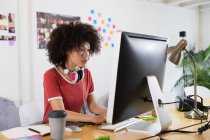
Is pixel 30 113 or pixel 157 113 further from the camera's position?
pixel 30 113

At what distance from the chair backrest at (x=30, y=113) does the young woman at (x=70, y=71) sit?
22 centimetres

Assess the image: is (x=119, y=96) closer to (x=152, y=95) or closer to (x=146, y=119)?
(x=152, y=95)

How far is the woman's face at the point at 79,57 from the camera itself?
1.83m

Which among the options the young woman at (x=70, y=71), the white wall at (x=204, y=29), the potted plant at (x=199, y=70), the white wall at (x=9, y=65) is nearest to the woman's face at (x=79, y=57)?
the young woman at (x=70, y=71)

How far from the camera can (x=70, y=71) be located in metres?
1.84

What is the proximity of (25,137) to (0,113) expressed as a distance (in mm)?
1505

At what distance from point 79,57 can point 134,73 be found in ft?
2.22

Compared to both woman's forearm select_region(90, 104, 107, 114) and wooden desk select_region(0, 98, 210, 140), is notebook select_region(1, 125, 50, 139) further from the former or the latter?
woman's forearm select_region(90, 104, 107, 114)

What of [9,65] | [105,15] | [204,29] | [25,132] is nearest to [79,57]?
[25,132]

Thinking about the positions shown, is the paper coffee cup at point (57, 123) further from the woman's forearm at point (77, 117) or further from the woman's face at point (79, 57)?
the woman's face at point (79, 57)

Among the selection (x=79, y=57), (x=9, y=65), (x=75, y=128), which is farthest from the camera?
(x=9, y=65)

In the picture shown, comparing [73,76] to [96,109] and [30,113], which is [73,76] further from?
[30,113]

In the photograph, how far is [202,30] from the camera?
5.11 m

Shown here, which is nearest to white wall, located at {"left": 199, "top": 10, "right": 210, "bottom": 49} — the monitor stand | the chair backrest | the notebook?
the chair backrest
